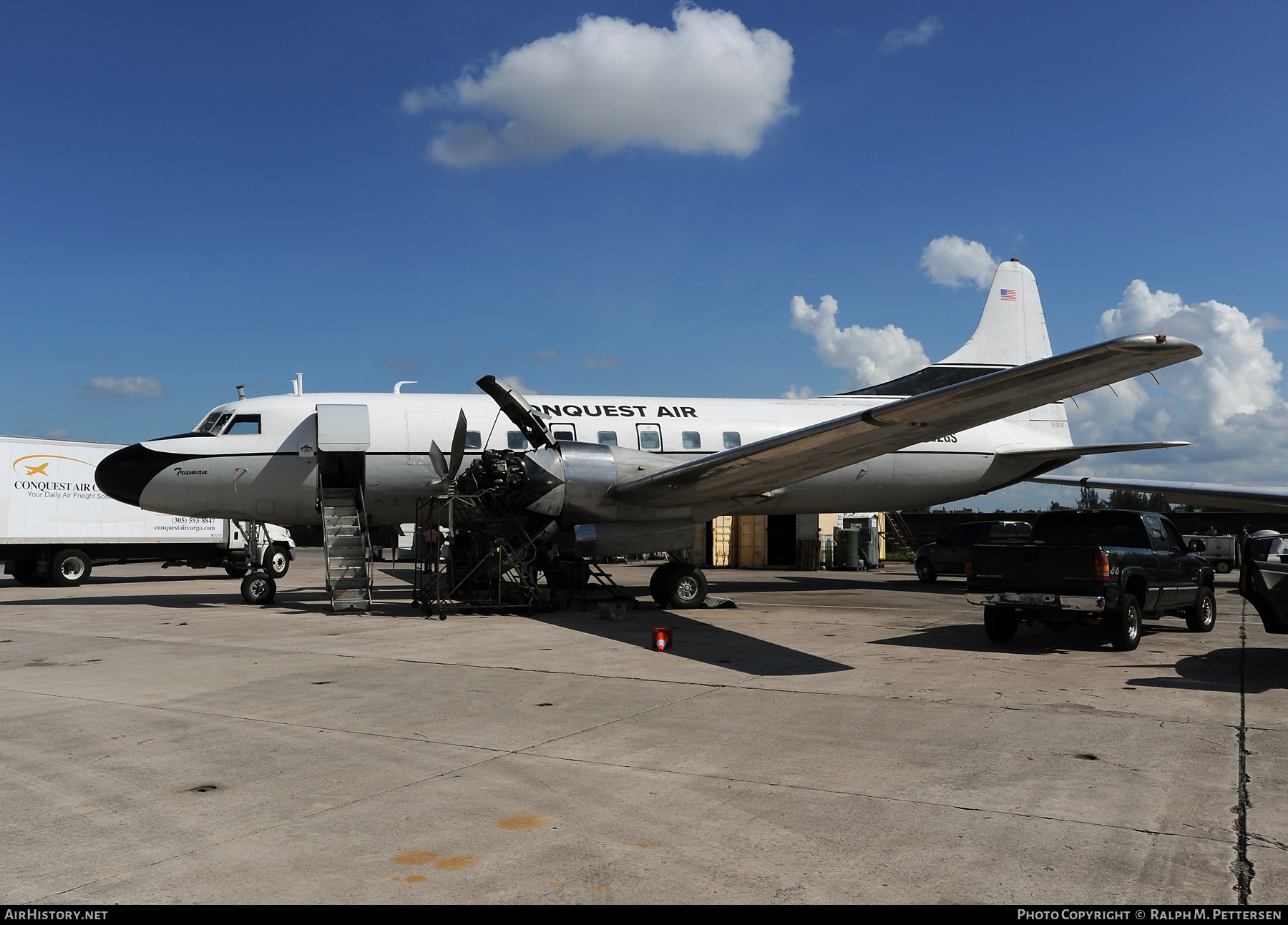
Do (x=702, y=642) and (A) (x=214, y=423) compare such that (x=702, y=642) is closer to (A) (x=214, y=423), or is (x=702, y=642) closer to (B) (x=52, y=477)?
(A) (x=214, y=423)

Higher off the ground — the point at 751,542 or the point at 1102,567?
the point at 1102,567

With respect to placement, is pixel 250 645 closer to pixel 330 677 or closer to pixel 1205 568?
pixel 330 677

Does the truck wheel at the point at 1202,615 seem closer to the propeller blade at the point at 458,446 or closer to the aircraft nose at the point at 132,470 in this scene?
the propeller blade at the point at 458,446

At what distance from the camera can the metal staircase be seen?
16281 mm

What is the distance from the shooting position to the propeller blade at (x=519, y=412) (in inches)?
632

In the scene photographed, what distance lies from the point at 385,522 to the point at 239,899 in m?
14.9

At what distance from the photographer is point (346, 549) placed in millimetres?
16922

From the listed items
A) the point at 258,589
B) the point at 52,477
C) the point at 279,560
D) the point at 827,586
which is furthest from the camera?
the point at 279,560

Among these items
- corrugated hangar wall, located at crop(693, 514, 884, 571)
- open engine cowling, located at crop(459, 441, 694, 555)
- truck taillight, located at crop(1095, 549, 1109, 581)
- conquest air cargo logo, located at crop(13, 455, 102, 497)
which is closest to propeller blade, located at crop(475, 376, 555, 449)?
open engine cowling, located at crop(459, 441, 694, 555)

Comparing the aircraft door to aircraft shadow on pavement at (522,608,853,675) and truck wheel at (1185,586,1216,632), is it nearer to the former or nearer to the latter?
aircraft shadow on pavement at (522,608,853,675)

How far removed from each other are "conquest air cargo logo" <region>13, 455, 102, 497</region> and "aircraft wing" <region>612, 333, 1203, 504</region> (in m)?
18.9

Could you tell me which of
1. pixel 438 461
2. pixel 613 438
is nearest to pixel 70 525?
pixel 438 461

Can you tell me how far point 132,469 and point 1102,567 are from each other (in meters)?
16.5

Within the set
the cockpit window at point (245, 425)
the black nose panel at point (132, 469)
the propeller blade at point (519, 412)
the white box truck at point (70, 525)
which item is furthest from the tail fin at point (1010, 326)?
the white box truck at point (70, 525)
